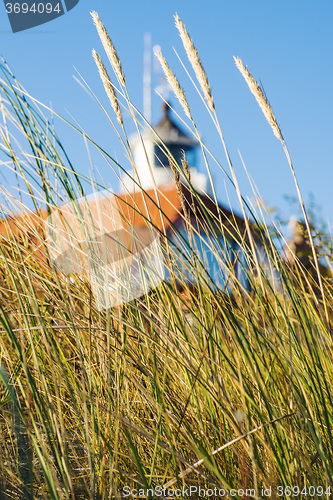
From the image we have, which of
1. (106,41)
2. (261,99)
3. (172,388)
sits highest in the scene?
(106,41)

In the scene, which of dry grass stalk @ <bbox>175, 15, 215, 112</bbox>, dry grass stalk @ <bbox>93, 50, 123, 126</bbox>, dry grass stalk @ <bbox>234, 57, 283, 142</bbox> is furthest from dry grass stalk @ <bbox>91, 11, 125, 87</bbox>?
dry grass stalk @ <bbox>234, 57, 283, 142</bbox>

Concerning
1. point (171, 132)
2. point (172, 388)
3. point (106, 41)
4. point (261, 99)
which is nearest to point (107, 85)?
point (106, 41)

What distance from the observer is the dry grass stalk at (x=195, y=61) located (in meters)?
0.85

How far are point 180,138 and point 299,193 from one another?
19303 mm

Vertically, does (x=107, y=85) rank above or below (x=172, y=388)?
above

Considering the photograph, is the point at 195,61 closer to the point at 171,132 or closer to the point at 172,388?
the point at 172,388

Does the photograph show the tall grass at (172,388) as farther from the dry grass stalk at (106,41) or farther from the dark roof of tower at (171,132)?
the dark roof of tower at (171,132)

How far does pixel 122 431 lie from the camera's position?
807 mm

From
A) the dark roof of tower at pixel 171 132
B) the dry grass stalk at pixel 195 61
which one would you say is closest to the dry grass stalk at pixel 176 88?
the dry grass stalk at pixel 195 61

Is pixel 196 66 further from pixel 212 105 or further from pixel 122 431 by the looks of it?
pixel 122 431

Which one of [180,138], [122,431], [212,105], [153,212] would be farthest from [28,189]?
[180,138]

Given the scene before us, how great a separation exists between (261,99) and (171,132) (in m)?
19.3

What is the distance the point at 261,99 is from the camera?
854mm

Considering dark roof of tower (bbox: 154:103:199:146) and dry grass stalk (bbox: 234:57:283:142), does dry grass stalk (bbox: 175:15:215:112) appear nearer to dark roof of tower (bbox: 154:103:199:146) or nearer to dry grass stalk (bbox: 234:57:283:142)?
dry grass stalk (bbox: 234:57:283:142)
